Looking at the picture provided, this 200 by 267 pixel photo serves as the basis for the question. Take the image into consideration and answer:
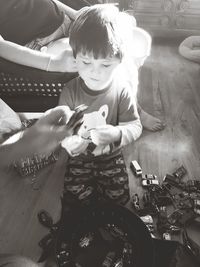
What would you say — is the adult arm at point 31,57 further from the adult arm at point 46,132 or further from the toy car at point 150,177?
the toy car at point 150,177

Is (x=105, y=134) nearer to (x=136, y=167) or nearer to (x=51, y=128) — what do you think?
(x=51, y=128)

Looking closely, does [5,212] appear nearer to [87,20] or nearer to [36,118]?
[36,118]

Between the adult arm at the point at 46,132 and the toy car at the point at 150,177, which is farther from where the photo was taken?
the toy car at the point at 150,177

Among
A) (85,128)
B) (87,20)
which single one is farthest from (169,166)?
(87,20)

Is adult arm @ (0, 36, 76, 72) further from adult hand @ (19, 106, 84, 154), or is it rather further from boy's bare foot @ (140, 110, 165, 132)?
boy's bare foot @ (140, 110, 165, 132)

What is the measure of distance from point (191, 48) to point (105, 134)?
1.84 feet

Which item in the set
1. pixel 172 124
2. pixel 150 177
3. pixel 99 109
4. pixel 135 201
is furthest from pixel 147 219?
pixel 99 109

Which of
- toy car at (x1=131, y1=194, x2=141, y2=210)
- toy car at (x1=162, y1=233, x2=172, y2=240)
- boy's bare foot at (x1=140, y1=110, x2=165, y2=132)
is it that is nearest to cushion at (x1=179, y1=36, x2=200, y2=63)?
boy's bare foot at (x1=140, y1=110, x2=165, y2=132)

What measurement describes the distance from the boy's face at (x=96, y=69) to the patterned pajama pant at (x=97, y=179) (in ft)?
1.11

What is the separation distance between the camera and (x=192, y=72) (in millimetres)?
1562

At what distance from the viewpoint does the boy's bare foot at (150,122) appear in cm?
147

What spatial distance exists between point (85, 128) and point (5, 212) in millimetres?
594

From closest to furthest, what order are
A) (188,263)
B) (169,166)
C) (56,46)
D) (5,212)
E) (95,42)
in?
(95,42)
(56,46)
(188,263)
(5,212)
(169,166)

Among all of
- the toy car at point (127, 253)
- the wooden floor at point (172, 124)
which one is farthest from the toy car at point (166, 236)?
the toy car at point (127, 253)
